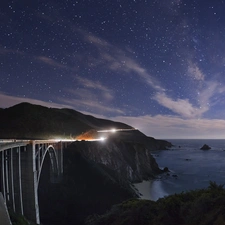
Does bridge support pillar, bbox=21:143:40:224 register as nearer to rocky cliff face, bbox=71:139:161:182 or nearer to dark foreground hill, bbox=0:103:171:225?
dark foreground hill, bbox=0:103:171:225

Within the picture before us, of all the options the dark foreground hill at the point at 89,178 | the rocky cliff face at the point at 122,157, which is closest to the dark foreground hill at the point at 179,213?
the dark foreground hill at the point at 89,178

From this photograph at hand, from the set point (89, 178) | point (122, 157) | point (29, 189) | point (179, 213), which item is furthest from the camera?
point (122, 157)

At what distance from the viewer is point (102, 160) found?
55.1 m

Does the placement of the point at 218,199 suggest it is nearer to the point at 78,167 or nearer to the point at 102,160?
the point at 78,167

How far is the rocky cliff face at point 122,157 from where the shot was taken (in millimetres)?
52959

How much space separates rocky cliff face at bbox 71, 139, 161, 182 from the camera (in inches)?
2085

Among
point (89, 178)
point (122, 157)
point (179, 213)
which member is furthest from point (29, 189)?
point (122, 157)

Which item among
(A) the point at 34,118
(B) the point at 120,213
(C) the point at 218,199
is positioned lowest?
(B) the point at 120,213

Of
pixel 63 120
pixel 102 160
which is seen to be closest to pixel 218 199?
pixel 102 160

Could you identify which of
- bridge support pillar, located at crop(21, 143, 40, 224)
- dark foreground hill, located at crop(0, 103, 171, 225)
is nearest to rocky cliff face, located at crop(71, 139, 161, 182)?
dark foreground hill, located at crop(0, 103, 171, 225)

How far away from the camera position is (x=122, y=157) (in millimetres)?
63062

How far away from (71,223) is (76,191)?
9176mm

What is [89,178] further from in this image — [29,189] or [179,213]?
[179,213]

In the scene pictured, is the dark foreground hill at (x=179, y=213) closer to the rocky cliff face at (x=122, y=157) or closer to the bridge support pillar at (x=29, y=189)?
the bridge support pillar at (x=29, y=189)
